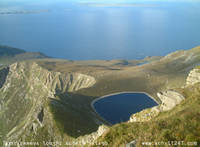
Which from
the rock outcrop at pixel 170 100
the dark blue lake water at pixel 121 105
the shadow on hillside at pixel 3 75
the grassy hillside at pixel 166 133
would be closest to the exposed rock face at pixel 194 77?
the rock outcrop at pixel 170 100

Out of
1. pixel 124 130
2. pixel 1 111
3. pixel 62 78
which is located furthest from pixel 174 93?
pixel 1 111

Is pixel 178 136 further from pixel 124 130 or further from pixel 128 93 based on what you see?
pixel 128 93

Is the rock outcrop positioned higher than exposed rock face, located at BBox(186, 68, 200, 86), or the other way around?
exposed rock face, located at BBox(186, 68, 200, 86)

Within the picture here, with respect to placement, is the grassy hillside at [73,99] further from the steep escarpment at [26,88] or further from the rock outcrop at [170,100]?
the rock outcrop at [170,100]

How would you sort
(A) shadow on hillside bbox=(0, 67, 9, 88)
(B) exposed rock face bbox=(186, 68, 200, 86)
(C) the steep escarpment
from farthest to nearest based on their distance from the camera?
(A) shadow on hillside bbox=(0, 67, 9, 88)
(C) the steep escarpment
(B) exposed rock face bbox=(186, 68, 200, 86)

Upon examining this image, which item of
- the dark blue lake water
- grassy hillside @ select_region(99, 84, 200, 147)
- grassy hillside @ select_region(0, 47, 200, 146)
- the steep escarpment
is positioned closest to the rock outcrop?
grassy hillside @ select_region(0, 47, 200, 146)

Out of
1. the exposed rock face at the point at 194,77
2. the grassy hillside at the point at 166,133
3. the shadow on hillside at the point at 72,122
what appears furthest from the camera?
the shadow on hillside at the point at 72,122

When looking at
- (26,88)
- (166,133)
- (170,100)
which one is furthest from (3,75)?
(166,133)

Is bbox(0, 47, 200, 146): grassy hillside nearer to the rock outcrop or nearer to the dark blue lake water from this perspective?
the rock outcrop
